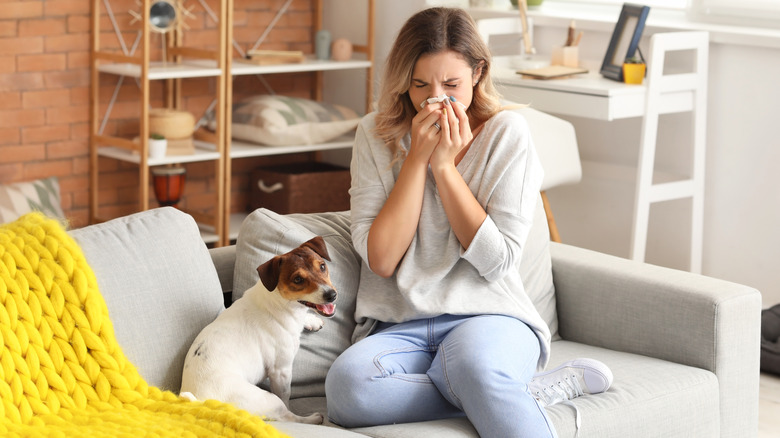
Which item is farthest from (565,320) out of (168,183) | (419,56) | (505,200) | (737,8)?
(168,183)

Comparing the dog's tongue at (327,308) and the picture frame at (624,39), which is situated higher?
the picture frame at (624,39)

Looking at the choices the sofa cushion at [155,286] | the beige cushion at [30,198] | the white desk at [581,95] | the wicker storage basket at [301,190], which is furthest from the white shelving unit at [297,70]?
the sofa cushion at [155,286]

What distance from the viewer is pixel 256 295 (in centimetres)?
189

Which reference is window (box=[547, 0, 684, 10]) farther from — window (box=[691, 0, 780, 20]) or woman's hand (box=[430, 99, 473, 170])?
woman's hand (box=[430, 99, 473, 170])

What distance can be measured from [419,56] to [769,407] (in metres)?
1.64

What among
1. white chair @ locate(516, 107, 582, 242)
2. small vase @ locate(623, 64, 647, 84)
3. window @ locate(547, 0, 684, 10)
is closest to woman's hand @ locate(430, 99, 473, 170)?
white chair @ locate(516, 107, 582, 242)

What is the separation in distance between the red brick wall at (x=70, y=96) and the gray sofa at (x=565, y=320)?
1926 mm

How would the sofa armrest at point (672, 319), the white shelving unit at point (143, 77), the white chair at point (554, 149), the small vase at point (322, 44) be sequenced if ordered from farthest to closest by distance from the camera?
the small vase at point (322, 44), the white shelving unit at point (143, 77), the white chair at point (554, 149), the sofa armrest at point (672, 319)

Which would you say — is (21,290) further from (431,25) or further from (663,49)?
(663,49)

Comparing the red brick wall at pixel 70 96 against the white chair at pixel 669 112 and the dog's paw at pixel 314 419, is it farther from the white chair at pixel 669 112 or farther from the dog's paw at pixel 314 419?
the dog's paw at pixel 314 419

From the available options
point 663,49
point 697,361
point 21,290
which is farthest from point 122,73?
point 697,361

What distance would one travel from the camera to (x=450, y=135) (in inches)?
78.7

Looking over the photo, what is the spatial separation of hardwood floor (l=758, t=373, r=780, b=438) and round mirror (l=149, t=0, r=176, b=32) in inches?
97.1

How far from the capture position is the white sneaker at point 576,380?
1.97m
